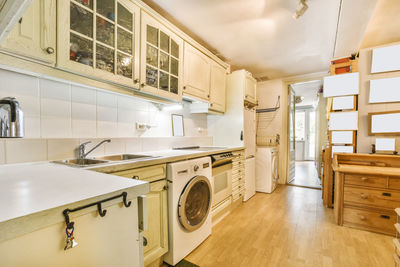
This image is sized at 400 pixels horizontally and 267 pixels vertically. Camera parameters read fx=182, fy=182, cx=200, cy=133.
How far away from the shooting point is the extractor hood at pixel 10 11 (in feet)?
1.67

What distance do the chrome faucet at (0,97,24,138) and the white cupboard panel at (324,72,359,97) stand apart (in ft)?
11.2

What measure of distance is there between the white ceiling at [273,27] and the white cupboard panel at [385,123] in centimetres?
100

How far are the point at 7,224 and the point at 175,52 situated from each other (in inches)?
75.9

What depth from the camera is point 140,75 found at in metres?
1.59

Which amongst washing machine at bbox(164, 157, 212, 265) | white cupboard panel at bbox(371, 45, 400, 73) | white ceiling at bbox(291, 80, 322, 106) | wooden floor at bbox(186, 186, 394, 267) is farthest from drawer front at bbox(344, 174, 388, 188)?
white ceiling at bbox(291, 80, 322, 106)

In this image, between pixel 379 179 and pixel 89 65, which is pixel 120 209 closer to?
pixel 89 65

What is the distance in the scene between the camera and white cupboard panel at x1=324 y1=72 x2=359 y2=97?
8.34 feet

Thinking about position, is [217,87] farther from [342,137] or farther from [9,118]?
[9,118]

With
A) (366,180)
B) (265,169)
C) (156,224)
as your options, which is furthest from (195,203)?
(265,169)

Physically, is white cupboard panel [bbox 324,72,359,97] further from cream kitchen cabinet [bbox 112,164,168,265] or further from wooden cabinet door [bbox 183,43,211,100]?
cream kitchen cabinet [bbox 112,164,168,265]

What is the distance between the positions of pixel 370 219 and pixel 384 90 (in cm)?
168

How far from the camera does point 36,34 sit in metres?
1.04

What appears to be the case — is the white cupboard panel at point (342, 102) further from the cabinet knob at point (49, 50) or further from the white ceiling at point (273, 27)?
the cabinet knob at point (49, 50)

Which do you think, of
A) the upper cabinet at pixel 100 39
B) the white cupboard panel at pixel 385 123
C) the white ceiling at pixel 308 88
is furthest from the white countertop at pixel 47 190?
the white ceiling at pixel 308 88
